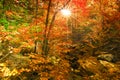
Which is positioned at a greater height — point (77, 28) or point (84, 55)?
point (77, 28)

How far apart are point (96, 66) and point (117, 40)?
14.8 ft

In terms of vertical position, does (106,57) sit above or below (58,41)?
below

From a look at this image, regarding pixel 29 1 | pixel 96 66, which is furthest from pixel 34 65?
pixel 29 1

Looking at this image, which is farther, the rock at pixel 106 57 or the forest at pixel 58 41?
the rock at pixel 106 57

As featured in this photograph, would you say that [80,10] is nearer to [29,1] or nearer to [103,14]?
[103,14]

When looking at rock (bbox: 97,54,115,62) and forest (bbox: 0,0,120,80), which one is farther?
rock (bbox: 97,54,115,62)

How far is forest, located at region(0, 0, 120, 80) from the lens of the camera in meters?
7.73

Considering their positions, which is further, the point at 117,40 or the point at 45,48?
the point at 117,40

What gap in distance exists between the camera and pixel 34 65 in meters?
7.22

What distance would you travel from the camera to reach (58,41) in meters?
9.54

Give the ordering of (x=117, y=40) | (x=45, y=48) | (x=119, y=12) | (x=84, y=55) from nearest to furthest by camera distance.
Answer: (x=45, y=48), (x=84, y=55), (x=119, y=12), (x=117, y=40)

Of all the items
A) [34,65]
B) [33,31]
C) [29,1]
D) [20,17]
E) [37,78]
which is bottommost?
[37,78]

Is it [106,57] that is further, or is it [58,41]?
[106,57]

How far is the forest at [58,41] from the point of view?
7.73 meters
